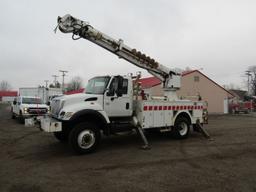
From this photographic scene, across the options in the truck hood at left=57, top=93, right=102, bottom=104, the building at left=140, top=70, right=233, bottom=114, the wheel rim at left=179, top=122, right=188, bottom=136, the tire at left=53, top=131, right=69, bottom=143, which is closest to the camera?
the truck hood at left=57, top=93, right=102, bottom=104

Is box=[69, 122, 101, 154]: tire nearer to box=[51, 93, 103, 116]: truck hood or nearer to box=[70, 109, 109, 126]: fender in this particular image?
box=[70, 109, 109, 126]: fender

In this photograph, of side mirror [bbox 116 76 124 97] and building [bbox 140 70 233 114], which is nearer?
side mirror [bbox 116 76 124 97]

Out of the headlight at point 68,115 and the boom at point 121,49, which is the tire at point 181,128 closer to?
the boom at point 121,49

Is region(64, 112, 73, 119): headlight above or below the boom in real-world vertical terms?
below

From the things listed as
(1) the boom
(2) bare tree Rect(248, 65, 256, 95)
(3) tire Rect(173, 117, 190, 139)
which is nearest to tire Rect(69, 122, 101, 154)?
(1) the boom

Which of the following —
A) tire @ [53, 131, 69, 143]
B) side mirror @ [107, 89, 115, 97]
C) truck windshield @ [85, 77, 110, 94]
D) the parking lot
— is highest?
truck windshield @ [85, 77, 110, 94]

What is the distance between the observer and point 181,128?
10211 millimetres

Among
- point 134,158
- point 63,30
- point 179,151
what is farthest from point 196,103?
point 63,30

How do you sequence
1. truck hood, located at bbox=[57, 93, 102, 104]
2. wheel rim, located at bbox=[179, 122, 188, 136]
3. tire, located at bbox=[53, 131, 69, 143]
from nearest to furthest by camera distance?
truck hood, located at bbox=[57, 93, 102, 104] → tire, located at bbox=[53, 131, 69, 143] → wheel rim, located at bbox=[179, 122, 188, 136]

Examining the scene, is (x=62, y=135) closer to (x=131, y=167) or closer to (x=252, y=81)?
(x=131, y=167)

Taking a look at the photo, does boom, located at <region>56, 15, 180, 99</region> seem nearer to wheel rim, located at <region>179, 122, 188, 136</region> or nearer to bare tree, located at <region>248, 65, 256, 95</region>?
wheel rim, located at <region>179, 122, 188, 136</region>

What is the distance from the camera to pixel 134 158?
6930 millimetres

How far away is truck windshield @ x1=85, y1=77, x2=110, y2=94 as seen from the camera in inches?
320

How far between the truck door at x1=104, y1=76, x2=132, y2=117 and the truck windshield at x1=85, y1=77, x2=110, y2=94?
0.73ft
